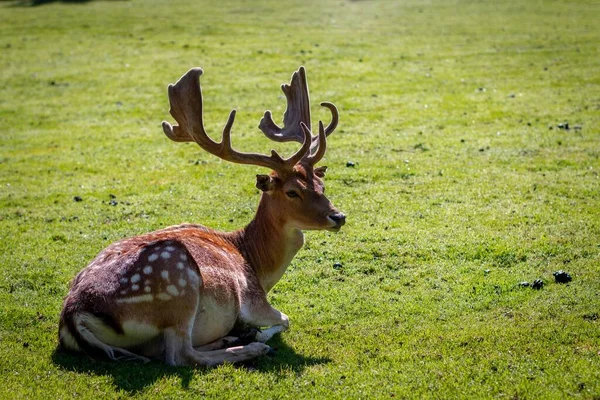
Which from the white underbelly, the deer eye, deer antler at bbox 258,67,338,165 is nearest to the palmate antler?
the deer eye

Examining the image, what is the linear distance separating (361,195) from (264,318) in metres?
5.07

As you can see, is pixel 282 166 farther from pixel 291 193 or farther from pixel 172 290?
pixel 172 290

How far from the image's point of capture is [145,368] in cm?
747

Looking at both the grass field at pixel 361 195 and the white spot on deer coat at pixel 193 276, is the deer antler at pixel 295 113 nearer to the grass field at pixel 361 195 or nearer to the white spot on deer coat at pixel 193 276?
the grass field at pixel 361 195

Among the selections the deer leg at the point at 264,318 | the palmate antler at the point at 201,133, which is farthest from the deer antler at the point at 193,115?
the deer leg at the point at 264,318

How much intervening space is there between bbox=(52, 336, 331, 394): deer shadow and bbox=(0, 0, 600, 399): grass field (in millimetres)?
26

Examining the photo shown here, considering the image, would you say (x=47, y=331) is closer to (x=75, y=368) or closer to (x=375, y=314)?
(x=75, y=368)

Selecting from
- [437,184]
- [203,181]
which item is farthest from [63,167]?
[437,184]

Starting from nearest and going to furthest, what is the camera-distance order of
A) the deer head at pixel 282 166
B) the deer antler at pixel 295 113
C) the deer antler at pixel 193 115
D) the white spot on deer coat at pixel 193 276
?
the white spot on deer coat at pixel 193 276 < the deer head at pixel 282 166 < the deer antler at pixel 193 115 < the deer antler at pixel 295 113

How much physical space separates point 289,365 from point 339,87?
14.6 m

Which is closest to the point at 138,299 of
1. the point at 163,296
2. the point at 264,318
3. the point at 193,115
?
the point at 163,296

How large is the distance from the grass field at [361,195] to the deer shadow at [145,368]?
0.03 m

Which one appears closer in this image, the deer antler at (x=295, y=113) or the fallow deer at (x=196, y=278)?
the fallow deer at (x=196, y=278)

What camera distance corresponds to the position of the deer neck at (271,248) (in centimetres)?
901
